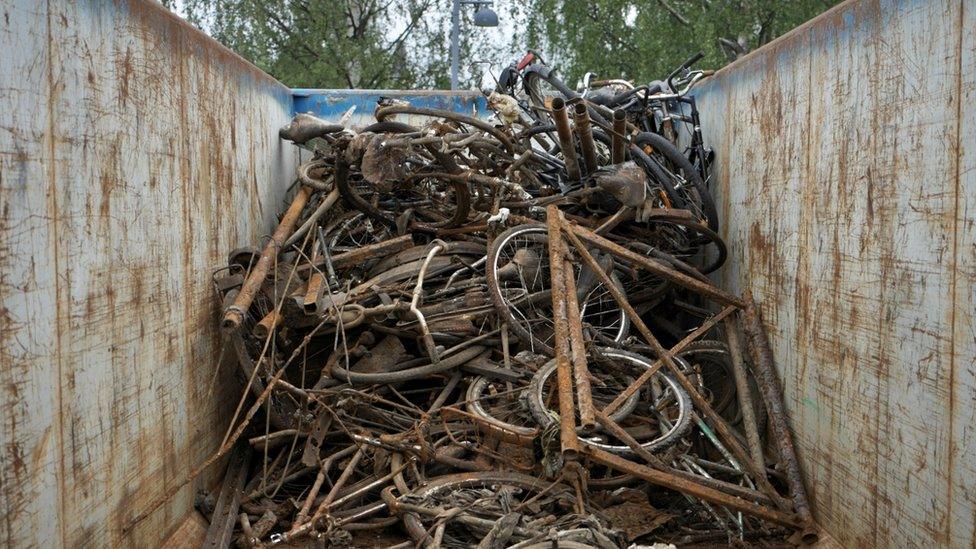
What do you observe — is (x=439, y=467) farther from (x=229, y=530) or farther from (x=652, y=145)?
(x=652, y=145)

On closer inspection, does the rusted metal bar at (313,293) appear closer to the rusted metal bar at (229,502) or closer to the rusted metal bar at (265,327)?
the rusted metal bar at (265,327)

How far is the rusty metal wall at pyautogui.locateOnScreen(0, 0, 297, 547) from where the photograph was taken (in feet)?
9.33

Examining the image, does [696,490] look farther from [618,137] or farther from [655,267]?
[618,137]

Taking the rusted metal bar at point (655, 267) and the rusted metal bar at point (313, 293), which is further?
the rusted metal bar at point (655, 267)

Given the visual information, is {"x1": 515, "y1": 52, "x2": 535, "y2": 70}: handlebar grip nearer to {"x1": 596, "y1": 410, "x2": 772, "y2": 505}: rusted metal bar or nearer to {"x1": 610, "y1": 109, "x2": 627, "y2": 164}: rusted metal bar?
{"x1": 610, "y1": 109, "x2": 627, "y2": 164}: rusted metal bar

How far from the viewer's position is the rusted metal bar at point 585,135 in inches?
247

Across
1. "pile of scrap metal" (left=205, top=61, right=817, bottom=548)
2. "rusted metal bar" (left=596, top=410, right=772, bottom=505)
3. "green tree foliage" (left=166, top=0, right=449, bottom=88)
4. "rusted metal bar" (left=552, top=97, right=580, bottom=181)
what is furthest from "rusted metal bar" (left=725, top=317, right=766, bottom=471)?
"green tree foliage" (left=166, top=0, right=449, bottom=88)

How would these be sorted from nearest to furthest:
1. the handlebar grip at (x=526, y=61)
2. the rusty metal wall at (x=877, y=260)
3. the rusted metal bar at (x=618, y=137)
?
the rusty metal wall at (x=877, y=260) < the rusted metal bar at (x=618, y=137) < the handlebar grip at (x=526, y=61)

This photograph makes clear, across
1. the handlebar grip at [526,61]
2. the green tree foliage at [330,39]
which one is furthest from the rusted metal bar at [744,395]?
the green tree foliage at [330,39]

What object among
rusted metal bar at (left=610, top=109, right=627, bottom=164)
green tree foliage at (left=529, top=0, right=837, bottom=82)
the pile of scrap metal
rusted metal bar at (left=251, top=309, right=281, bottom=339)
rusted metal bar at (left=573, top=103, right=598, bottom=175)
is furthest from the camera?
green tree foliage at (left=529, top=0, right=837, bottom=82)

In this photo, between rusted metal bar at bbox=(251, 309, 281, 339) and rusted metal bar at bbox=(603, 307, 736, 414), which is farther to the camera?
rusted metal bar at bbox=(251, 309, 281, 339)

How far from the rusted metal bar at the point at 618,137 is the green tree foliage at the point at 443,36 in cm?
1381

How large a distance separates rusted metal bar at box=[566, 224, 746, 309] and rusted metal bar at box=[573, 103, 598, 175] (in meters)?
1.10

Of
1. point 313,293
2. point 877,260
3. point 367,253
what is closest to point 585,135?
point 367,253
